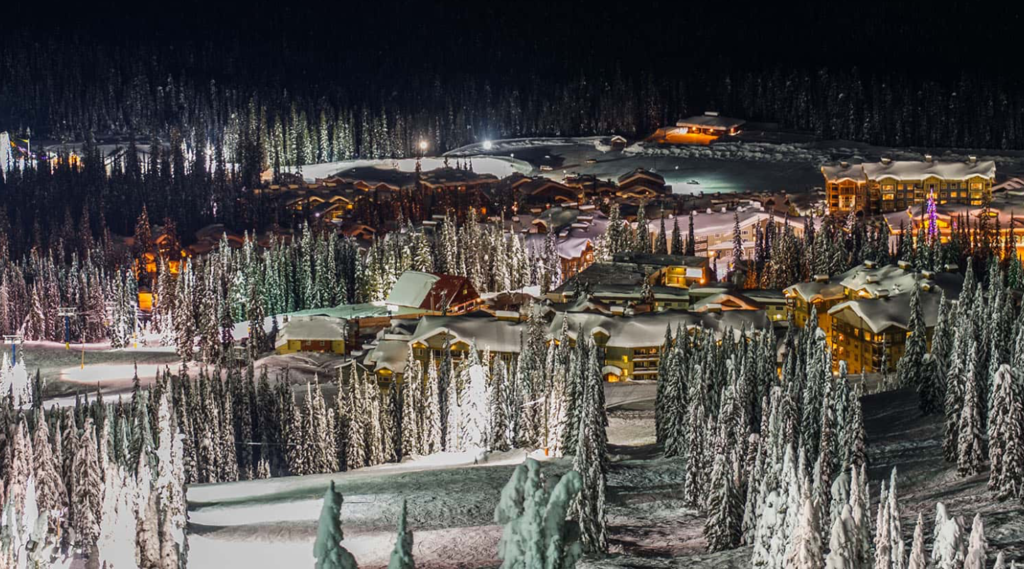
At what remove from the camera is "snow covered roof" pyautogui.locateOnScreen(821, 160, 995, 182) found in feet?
495

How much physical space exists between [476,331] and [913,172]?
67.6 m

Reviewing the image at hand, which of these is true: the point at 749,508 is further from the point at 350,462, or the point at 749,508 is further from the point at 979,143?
the point at 979,143

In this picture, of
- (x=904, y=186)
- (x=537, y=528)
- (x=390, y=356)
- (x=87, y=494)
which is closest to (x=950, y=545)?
(x=537, y=528)

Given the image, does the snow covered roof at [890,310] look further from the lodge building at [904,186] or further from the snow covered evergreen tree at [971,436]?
the lodge building at [904,186]

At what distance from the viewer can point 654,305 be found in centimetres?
11075

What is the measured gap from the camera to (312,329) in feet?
375

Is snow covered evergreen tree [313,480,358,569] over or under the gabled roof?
under

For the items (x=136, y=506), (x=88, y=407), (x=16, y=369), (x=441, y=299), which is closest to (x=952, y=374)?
(x=136, y=506)

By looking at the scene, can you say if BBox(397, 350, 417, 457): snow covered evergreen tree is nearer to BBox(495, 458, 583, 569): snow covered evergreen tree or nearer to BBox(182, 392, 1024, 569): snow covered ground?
BBox(182, 392, 1024, 569): snow covered ground

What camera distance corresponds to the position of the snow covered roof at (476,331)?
9919 cm

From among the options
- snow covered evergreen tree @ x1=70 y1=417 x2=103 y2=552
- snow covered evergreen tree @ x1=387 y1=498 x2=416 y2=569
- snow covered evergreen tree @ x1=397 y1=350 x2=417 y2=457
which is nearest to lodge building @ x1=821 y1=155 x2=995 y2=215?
snow covered evergreen tree @ x1=397 y1=350 x2=417 y2=457

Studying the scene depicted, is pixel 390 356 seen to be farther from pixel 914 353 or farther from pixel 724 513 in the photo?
pixel 724 513

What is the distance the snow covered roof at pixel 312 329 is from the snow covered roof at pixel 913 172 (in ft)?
193

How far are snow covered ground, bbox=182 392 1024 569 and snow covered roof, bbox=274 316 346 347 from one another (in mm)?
37226
